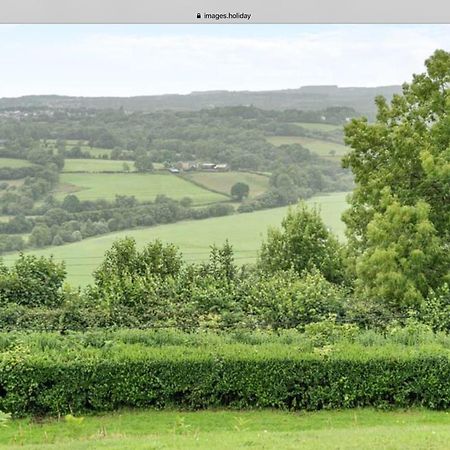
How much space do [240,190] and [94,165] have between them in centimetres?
485

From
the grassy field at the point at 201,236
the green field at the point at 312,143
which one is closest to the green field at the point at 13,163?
the grassy field at the point at 201,236

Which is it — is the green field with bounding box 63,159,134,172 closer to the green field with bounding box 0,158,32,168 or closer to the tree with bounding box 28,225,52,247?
the green field with bounding box 0,158,32,168

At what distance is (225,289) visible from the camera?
1488cm

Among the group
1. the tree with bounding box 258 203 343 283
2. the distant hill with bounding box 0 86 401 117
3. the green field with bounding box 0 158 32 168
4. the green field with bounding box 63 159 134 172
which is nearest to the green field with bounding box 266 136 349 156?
the distant hill with bounding box 0 86 401 117

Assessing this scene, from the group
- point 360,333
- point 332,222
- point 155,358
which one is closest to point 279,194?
point 332,222

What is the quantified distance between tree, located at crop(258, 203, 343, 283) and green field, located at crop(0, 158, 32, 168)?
7854mm

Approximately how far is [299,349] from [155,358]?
7.64ft

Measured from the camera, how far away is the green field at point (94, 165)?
22.9 metres

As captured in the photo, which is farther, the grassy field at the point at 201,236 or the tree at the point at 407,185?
the grassy field at the point at 201,236

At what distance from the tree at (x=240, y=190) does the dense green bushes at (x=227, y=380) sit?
12.5m

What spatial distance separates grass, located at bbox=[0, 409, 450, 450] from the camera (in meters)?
8.30

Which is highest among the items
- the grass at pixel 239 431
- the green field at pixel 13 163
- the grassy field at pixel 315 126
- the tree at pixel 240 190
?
the grassy field at pixel 315 126

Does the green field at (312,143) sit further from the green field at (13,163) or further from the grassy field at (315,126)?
the green field at (13,163)

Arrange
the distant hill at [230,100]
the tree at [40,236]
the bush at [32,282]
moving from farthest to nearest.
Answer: the distant hill at [230,100]
the tree at [40,236]
the bush at [32,282]
